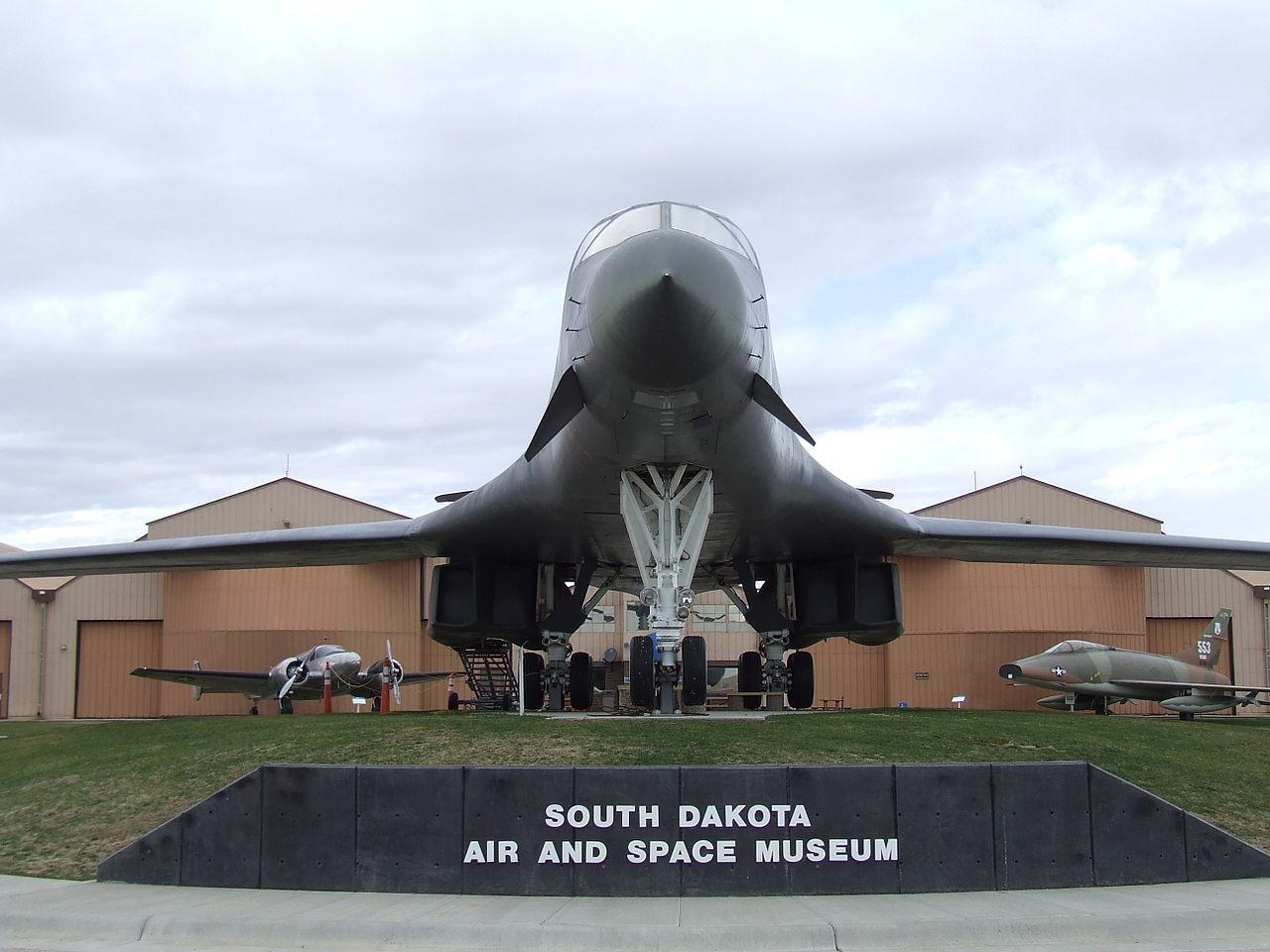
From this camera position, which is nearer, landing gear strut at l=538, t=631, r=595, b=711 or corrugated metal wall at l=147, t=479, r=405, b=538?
landing gear strut at l=538, t=631, r=595, b=711

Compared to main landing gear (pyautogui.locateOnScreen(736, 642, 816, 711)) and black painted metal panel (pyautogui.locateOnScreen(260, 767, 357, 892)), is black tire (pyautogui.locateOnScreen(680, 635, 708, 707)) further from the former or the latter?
main landing gear (pyautogui.locateOnScreen(736, 642, 816, 711))

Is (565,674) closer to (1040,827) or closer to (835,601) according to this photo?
(835,601)

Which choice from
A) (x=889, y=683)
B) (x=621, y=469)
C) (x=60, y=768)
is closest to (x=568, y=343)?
(x=621, y=469)

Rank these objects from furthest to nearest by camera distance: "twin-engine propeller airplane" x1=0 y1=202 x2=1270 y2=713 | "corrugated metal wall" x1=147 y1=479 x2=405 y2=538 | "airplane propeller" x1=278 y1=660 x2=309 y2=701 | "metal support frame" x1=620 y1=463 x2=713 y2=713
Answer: "corrugated metal wall" x1=147 y1=479 x2=405 y2=538, "airplane propeller" x1=278 y1=660 x2=309 y2=701, "metal support frame" x1=620 y1=463 x2=713 y2=713, "twin-engine propeller airplane" x1=0 y1=202 x2=1270 y2=713

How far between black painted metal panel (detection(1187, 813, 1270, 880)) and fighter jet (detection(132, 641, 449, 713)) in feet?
56.1

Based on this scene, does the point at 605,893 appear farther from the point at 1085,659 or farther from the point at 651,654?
the point at 1085,659

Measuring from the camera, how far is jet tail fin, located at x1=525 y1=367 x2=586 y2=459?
9008mm

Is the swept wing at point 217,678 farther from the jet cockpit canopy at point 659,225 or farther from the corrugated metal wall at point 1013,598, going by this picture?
the jet cockpit canopy at point 659,225

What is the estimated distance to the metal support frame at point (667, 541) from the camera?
361 inches

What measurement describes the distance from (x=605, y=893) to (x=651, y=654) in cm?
331

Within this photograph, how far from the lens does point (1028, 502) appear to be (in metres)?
29.3

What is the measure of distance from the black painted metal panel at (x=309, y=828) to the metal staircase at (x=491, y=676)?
29.0 ft

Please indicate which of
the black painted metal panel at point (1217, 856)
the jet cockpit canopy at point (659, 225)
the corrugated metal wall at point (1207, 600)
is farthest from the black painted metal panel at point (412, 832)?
the corrugated metal wall at point (1207, 600)

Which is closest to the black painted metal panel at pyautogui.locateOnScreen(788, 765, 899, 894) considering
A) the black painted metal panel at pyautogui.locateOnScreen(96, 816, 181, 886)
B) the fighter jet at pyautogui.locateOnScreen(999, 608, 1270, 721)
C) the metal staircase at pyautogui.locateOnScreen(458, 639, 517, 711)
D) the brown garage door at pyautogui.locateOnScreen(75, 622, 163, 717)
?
the black painted metal panel at pyautogui.locateOnScreen(96, 816, 181, 886)
